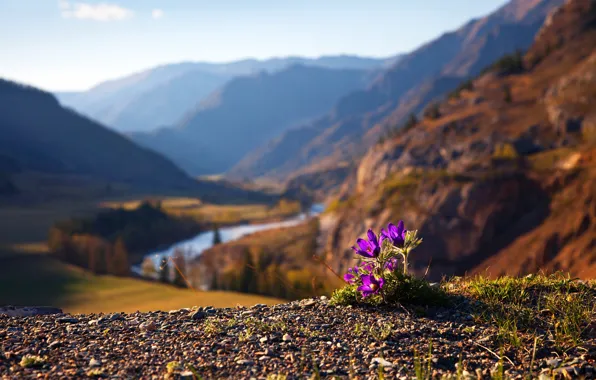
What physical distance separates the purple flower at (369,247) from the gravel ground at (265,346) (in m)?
1.03

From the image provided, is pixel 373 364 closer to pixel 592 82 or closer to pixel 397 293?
pixel 397 293

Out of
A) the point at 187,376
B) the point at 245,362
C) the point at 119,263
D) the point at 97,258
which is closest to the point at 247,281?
the point at 119,263

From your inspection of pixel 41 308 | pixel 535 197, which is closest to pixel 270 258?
pixel 535 197

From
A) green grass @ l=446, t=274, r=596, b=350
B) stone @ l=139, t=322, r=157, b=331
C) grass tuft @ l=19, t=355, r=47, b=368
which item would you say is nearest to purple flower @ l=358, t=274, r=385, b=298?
green grass @ l=446, t=274, r=596, b=350

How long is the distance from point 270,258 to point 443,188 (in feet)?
230

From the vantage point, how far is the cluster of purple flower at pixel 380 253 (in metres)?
8.53

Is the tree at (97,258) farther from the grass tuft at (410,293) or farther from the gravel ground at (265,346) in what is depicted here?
the grass tuft at (410,293)

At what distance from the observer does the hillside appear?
74.4 meters

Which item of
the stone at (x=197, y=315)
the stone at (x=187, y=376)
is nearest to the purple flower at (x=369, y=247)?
the stone at (x=197, y=315)

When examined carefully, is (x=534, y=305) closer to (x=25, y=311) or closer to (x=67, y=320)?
(x=67, y=320)

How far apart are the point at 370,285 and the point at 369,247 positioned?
26.0 inches

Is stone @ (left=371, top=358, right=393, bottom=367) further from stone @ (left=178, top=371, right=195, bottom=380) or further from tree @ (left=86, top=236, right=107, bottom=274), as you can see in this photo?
tree @ (left=86, top=236, right=107, bottom=274)

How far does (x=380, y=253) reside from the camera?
875 centimetres

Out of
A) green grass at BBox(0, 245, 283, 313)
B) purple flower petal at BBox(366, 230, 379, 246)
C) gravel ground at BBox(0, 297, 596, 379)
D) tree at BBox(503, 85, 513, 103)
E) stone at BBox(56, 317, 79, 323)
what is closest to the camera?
gravel ground at BBox(0, 297, 596, 379)
